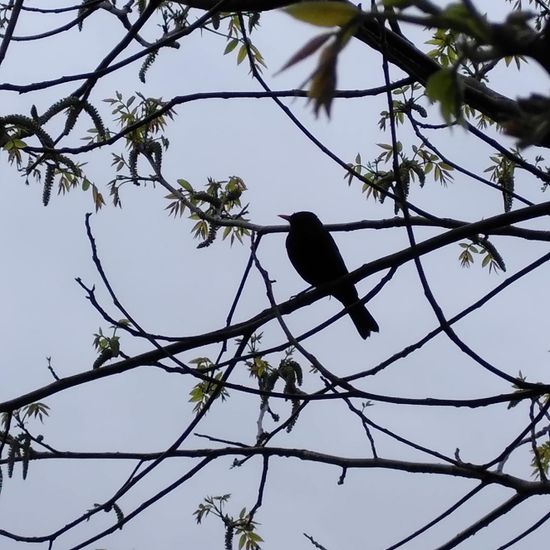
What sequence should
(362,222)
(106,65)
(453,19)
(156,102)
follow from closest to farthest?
(453,19) → (106,65) → (362,222) → (156,102)

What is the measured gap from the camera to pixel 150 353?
2.46 meters

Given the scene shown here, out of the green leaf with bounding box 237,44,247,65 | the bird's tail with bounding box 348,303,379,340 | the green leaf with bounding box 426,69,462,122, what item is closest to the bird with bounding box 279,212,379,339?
the bird's tail with bounding box 348,303,379,340

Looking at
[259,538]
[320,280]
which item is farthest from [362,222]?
[320,280]

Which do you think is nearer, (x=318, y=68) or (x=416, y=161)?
(x=318, y=68)

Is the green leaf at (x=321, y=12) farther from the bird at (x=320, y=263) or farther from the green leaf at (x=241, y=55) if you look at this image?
the bird at (x=320, y=263)

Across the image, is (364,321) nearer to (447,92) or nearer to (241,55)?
(241,55)

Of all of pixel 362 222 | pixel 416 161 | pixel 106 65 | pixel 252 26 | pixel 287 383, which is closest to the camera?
pixel 106 65

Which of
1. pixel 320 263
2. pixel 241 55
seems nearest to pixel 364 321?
pixel 320 263

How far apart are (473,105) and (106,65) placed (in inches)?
41.0

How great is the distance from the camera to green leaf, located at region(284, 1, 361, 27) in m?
0.69

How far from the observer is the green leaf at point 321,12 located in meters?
0.69

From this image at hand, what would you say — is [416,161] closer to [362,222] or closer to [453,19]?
[362,222]

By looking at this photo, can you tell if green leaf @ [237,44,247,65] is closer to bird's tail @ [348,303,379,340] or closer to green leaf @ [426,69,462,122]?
bird's tail @ [348,303,379,340]

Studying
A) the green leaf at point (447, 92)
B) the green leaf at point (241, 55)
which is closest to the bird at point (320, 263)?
the green leaf at point (241, 55)
